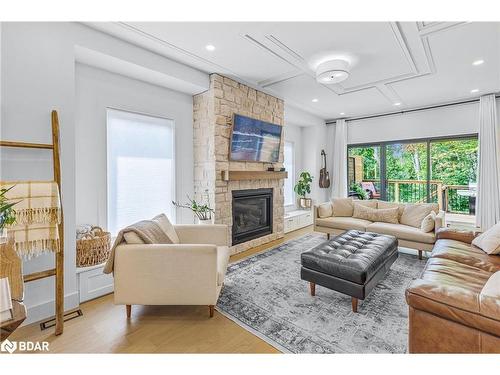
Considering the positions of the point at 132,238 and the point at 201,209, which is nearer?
the point at 132,238

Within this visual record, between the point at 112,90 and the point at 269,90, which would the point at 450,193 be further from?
the point at 112,90

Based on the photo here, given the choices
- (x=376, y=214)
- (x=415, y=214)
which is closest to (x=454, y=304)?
(x=415, y=214)

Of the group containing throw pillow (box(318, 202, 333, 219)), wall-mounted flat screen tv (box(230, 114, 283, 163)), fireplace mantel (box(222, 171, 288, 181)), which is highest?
wall-mounted flat screen tv (box(230, 114, 283, 163))

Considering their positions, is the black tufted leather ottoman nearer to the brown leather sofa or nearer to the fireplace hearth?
the brown leather sofa

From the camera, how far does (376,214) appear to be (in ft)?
13.7

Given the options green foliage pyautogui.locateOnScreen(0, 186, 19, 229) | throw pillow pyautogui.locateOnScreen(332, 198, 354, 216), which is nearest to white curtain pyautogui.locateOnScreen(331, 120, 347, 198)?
throw pillow pyautogui.locateOnScreen(332, 198, 354, 216)

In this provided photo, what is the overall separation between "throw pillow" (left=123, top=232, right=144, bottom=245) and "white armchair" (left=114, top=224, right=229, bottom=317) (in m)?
0.05

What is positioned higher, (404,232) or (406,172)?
(406,172)

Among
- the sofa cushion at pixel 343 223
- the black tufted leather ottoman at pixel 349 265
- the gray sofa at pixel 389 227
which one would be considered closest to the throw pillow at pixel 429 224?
the gray sofa at pixel 389 227

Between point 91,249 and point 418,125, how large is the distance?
19.8 ft

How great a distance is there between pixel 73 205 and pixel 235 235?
2152mm

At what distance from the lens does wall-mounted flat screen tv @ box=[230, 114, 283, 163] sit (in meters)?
3.65

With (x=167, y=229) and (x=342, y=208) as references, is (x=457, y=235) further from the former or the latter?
(x=167, y=229)

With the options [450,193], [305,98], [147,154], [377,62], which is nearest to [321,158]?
[305,98]
